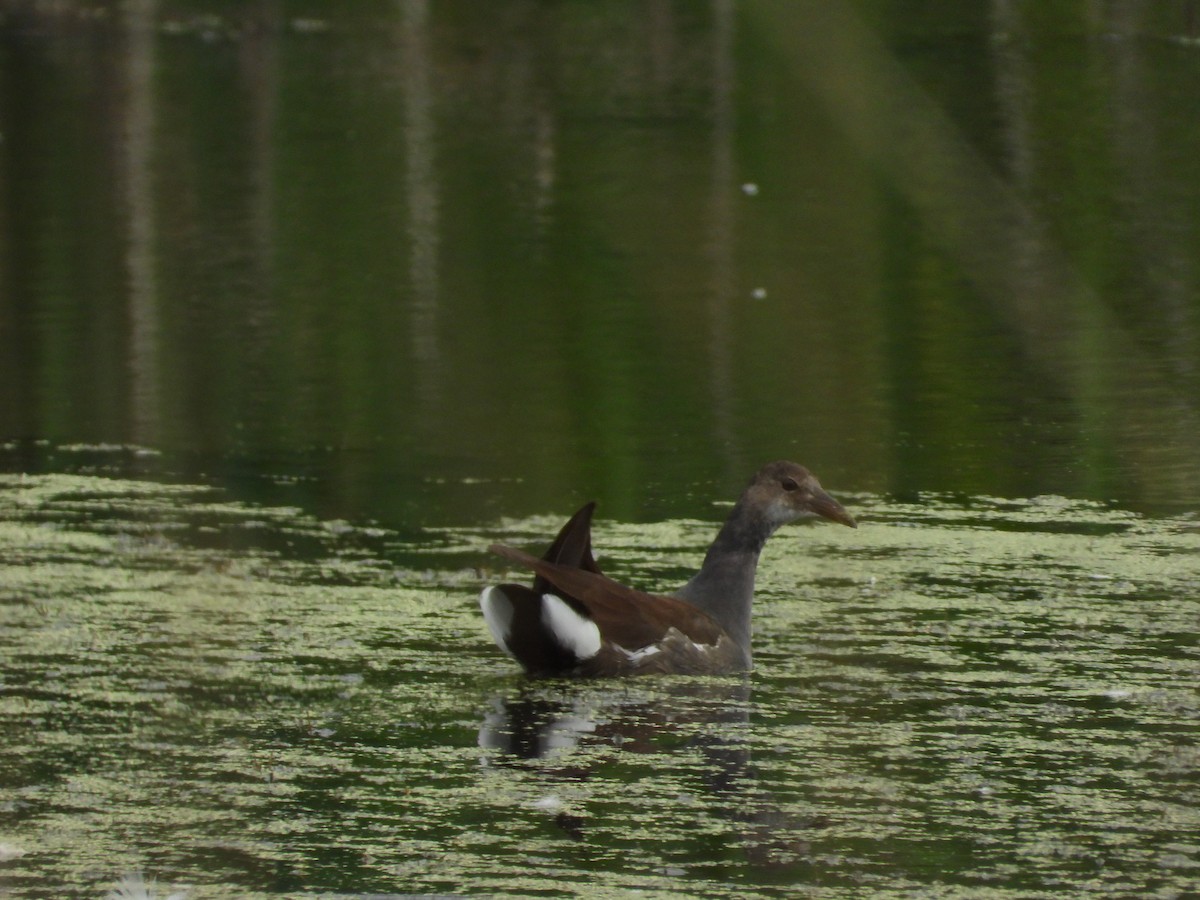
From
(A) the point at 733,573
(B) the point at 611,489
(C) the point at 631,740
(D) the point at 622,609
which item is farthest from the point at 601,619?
(B) the point at 611,489

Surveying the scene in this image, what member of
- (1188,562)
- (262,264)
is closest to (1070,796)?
(1188,562)

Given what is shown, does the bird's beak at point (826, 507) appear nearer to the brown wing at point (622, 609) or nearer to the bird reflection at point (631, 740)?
the brown wing at point (622, 609)

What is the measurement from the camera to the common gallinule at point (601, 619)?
6.86m

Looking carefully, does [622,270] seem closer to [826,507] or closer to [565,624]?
[826,507]

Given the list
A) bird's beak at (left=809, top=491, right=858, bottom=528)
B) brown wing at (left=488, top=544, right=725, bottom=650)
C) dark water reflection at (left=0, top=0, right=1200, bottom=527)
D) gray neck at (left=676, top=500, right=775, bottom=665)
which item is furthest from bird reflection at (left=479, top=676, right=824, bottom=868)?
dark water reflection at (left=0, top=0, right=1200, bottom=527)

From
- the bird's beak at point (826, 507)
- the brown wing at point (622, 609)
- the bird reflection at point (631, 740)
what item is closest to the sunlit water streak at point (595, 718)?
the bird reflection at point (631, 740)

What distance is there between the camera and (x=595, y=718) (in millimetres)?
6613

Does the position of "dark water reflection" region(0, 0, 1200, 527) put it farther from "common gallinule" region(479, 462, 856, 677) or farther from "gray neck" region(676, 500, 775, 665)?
"common gallinule" region(479, 462, 856, 677)

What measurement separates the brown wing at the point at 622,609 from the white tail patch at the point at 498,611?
0.12m

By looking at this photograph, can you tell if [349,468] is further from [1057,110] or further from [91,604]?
[1057,110]

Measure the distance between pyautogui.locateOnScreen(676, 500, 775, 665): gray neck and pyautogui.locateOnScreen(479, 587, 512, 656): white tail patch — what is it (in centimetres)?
72

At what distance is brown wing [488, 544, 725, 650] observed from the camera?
268 inches

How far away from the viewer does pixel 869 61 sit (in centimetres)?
295

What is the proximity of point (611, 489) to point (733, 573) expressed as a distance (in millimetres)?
2239
